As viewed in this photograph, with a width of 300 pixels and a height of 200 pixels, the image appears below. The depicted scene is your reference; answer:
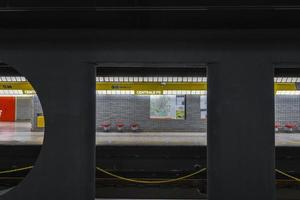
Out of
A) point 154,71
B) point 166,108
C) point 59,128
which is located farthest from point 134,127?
point 59,128

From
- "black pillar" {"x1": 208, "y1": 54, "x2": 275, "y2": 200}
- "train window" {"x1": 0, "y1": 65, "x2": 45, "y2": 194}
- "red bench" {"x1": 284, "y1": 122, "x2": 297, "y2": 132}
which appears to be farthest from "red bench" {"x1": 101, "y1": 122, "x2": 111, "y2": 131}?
"black pillar" {"x1": 208, "y1": 54, "x2": 275, "y2": 200}

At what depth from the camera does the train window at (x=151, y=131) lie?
7145mm

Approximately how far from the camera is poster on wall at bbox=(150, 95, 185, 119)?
1611 centimetres

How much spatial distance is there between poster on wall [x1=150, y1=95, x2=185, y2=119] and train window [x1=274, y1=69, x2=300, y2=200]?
5086 millimetres

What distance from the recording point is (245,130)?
241 cm

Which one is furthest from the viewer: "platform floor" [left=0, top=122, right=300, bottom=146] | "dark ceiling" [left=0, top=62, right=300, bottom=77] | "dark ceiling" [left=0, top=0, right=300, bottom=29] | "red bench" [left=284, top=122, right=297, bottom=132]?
"red bench" [left=284, top=122, right=297, bottom=132]

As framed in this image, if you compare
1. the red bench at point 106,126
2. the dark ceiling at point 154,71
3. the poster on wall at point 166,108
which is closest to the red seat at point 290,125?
the dark ceiling at point 154,71

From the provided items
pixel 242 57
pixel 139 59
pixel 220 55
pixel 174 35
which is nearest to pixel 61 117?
pixel 139 59

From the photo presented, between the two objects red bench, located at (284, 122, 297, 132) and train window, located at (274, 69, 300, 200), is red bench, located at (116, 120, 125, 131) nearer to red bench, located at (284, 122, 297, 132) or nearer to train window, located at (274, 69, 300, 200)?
train window, located at (274, 69, 300, 200)

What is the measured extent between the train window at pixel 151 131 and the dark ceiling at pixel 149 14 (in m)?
3.58

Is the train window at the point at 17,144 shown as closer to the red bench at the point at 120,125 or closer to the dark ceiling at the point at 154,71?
the dark ceiling at the point at 154,71

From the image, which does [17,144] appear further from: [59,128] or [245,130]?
[245,130]

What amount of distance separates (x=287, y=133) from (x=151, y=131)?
7597 millimetres

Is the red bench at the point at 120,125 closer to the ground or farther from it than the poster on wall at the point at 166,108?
closer to the ground
